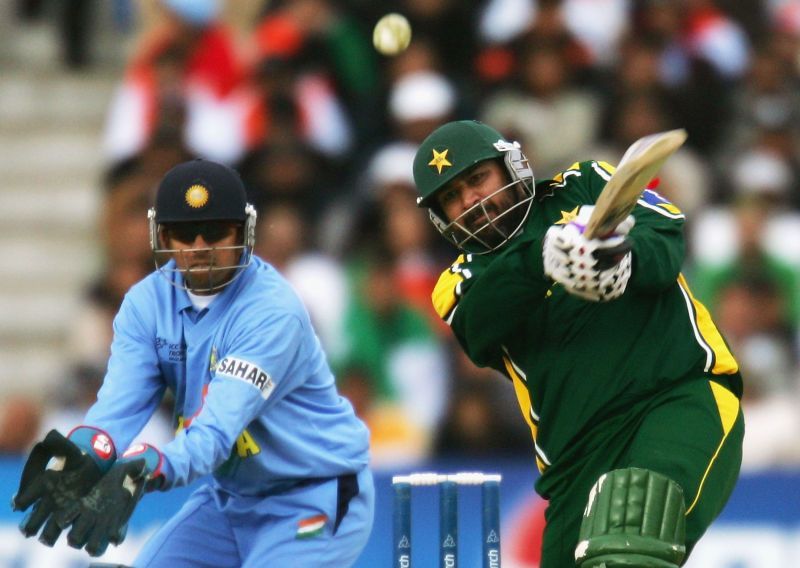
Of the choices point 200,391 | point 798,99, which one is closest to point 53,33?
point 798,99

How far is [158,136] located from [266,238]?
39.5 inches

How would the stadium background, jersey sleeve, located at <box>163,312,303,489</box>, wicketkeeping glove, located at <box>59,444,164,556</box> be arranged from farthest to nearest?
the stadium background
jersey sleeve, located at <box>163,312,303,489</box>
wicketkeeping glove, located at <box>59,444,164,556</box>

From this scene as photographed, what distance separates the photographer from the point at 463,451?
24.8 ft

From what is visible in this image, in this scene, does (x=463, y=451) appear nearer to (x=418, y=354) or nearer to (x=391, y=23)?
(x=418, y=354)

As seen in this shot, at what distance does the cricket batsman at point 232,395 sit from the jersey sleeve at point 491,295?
469 mm

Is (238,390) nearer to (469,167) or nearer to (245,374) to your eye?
(245,374)

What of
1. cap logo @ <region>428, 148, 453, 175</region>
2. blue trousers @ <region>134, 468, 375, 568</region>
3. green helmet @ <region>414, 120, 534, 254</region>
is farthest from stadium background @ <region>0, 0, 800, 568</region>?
cap logo @ <region>428, 148, 453, 175</region>

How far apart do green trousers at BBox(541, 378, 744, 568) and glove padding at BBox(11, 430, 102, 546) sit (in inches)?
53.1

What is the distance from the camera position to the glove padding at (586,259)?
153 inches

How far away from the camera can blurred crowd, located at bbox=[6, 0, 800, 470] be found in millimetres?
7762

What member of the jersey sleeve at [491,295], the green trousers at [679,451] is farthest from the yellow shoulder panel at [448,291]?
the green trousers at [679,451]

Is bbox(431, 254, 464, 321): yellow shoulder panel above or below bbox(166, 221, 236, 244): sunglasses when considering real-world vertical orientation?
below

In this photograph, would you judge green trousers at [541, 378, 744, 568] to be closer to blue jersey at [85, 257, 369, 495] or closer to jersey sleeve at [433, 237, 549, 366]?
jersey sleeve at [433, 237, 549, 366]

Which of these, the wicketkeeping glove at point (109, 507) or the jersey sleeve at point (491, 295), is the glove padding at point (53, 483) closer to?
the wicketkeeping glove at point (109, 507)
